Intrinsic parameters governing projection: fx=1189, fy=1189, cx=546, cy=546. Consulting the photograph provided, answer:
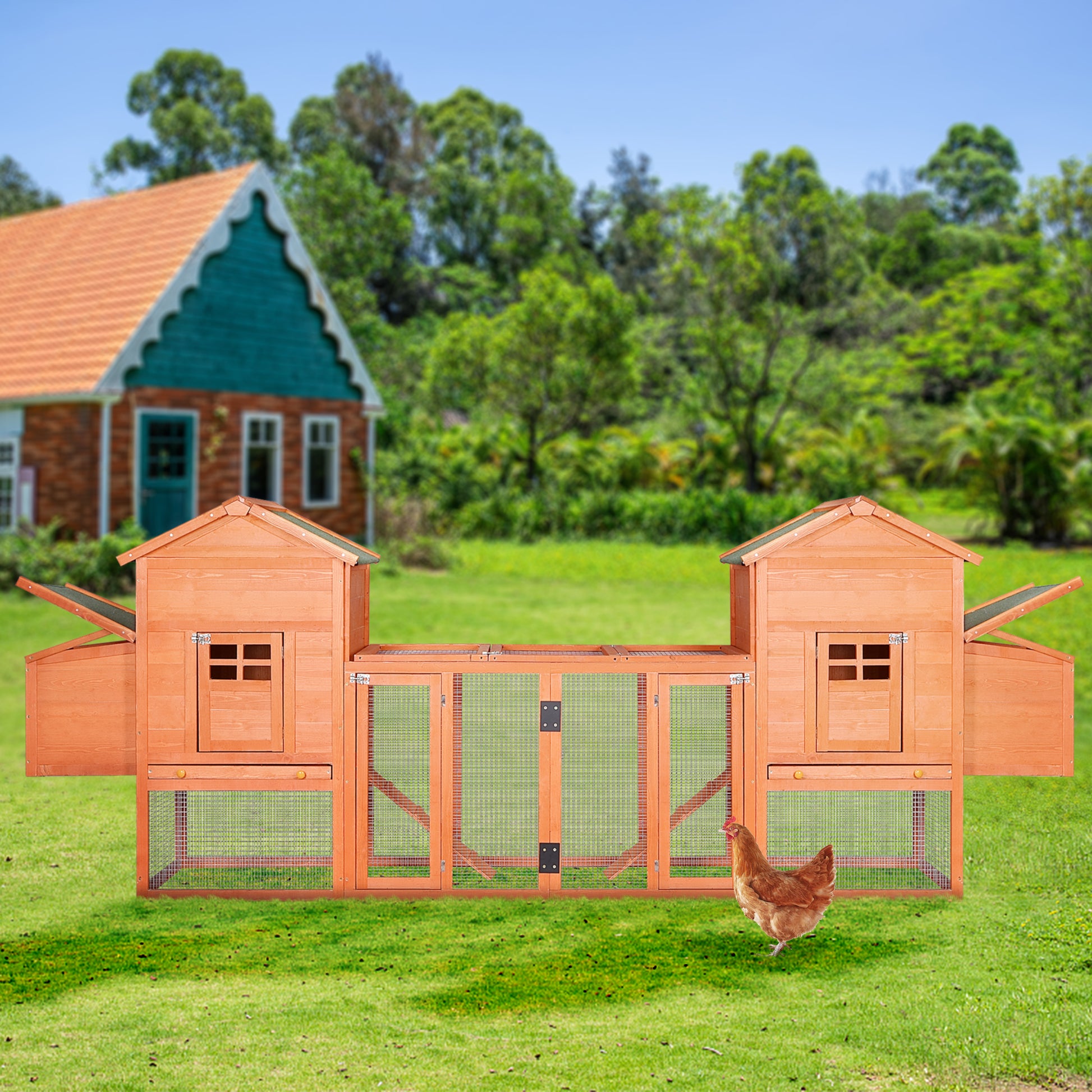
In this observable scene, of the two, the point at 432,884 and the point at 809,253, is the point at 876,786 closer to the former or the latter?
the point at 432,884

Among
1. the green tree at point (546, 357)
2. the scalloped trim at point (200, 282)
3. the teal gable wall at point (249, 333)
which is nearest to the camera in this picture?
the scalloped trim at point (200, 282)

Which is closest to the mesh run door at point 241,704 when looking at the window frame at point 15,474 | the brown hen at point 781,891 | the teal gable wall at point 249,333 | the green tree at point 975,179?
the brown hen at point 781,891

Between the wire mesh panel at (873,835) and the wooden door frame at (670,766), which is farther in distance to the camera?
the wire mesh panel at (873,835)

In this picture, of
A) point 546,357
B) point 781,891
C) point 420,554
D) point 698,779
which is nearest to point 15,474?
point 420,554

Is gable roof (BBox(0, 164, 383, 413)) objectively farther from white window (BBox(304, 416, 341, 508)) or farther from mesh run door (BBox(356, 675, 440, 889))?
mesh run door (BBox(356, 675, 440, 889))

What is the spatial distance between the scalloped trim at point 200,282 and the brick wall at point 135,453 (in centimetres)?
47

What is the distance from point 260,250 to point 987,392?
2579cm

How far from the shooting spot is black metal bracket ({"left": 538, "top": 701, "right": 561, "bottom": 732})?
19.9 feet

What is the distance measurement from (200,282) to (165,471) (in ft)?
10.6

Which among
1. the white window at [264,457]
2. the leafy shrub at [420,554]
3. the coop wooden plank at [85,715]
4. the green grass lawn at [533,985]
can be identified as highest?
the white window at [264,457]

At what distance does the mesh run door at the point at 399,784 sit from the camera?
6.12m

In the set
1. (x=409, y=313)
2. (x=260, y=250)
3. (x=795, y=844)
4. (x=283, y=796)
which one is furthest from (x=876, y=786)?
(x=409, y=313)

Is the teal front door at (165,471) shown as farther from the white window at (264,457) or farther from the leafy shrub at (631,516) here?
the leafy shrub at (631,516)

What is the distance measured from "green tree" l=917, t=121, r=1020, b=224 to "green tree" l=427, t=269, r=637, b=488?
43.2 m
